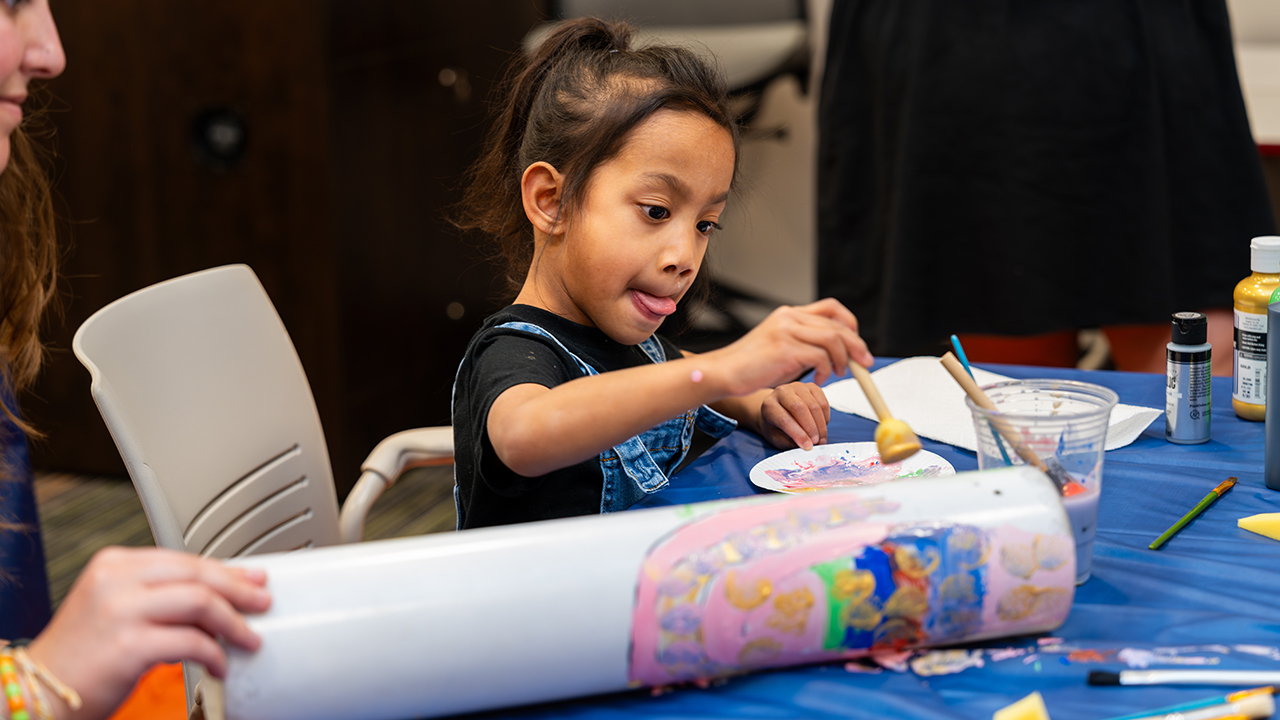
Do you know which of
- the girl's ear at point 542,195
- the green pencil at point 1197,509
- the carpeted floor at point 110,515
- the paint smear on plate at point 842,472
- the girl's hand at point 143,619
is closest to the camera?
the girl's hand at point 143,619

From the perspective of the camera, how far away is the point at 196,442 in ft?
3.36

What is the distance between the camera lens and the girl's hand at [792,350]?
2.28 ft

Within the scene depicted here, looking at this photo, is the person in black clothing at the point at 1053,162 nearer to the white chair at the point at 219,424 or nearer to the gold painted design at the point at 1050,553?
the white chair at the point at 219,424

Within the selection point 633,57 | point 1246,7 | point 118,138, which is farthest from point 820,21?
point 633,57

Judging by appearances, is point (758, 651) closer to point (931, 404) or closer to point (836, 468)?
point (836, 468)

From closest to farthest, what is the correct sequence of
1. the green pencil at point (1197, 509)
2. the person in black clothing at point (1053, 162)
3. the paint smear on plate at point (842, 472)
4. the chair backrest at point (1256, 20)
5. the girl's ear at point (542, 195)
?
the green pencil at point (1197, 509)
the paint smear on plate at point (842, 472)
the girl's ear at point (542, 195)
the person in black clothing at point (1053, 162)
the chair backrest at point (1256, 20)

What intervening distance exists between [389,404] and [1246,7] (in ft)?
8.16

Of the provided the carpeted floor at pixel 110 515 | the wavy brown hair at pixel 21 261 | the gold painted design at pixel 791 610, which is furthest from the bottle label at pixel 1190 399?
the carpeted floor at pixel 110 515

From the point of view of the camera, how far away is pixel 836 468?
3.10 feet

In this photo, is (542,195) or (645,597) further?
(542,195)

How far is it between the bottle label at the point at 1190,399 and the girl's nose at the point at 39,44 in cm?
95

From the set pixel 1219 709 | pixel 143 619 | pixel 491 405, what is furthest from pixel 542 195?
pixel 1219 709

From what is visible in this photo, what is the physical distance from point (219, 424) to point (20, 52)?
1.48ft

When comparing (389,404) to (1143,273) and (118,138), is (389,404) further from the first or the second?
(1143,273)
